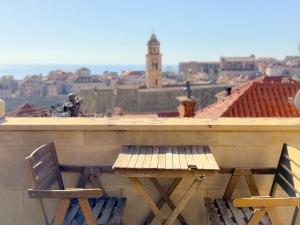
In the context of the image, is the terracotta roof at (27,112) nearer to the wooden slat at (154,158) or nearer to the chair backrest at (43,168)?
the chair backrest at (43,168)

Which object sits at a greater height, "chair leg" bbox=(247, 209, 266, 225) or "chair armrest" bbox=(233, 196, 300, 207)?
"chair armrest" bbox=(233, 196, 300, 207)

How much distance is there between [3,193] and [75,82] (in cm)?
7405

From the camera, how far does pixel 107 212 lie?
275cm

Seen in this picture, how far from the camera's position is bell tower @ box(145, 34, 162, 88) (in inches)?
2135

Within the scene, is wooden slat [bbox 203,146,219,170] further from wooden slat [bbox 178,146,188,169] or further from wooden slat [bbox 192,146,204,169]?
wooden slat [bbox 178,146,188,169]

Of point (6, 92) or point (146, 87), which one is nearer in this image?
point (146, 87)

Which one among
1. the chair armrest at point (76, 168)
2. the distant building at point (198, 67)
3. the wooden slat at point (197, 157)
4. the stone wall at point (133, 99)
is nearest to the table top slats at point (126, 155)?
the chair armrest at point (76, 168)

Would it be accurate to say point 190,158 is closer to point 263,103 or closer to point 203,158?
point 203,158

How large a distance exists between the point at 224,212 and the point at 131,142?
3.26 feet

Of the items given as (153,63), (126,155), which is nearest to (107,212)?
(126,155)

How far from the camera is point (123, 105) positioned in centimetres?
3659

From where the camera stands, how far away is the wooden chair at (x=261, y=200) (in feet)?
6.97

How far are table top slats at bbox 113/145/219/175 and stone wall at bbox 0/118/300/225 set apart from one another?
0.19m

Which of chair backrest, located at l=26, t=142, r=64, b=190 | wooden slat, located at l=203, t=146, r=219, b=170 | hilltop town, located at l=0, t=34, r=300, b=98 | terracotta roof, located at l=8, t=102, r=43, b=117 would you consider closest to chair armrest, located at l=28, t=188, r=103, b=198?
chair backrest, located at l=26, t=142, r=64, b=190
